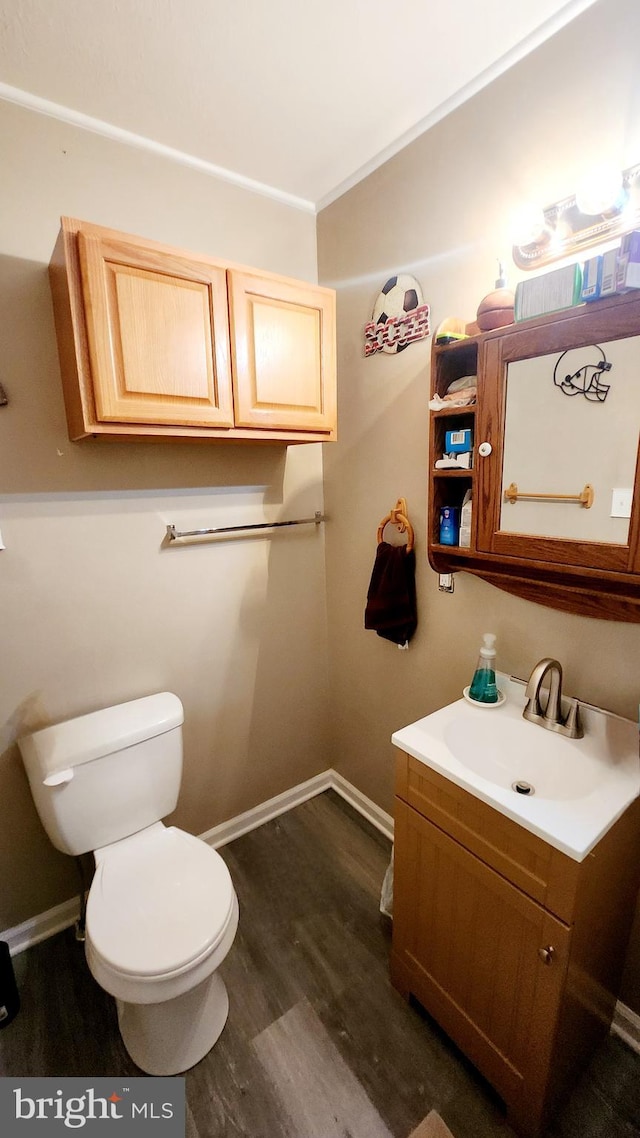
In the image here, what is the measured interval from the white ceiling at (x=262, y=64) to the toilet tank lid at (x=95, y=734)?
175 cm

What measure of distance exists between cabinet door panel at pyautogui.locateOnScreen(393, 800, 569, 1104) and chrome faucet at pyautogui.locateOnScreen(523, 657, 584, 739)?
40 cm

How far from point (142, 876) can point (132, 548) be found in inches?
38.9

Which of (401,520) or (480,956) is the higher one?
(401,520)

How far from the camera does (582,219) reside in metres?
1.06

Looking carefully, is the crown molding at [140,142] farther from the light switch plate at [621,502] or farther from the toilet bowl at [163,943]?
the toilet bowl at [163,943]

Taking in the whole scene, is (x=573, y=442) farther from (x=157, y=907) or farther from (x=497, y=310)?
(x=157, y=907)

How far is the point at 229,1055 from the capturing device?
1.27 meters

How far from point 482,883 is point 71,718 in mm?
1303

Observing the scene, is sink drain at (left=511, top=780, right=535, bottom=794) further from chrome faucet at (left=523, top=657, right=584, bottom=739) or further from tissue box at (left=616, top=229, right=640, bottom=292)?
tissue box at (left=616, top=229, right=640, bottom=292)

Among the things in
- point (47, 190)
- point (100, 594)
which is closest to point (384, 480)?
point (100, 594)

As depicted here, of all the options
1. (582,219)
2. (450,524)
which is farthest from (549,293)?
(450,524)

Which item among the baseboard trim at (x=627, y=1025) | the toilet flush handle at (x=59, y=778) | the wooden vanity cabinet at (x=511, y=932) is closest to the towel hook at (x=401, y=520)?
the wooden vanity cabinet at (x=511, y=932)

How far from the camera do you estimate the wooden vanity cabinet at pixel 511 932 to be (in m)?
0.95

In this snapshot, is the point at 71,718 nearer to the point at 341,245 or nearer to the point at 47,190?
the point at 47,190
